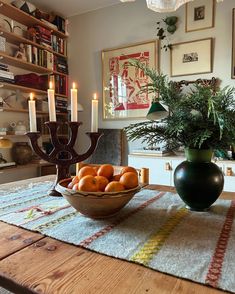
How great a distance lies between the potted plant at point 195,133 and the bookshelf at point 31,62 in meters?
2.20

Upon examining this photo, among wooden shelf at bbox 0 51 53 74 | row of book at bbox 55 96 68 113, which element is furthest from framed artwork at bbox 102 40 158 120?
wooden shelf at bbox 0 51 53 74

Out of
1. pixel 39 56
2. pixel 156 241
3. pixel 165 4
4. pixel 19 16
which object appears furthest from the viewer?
pixel 39 56

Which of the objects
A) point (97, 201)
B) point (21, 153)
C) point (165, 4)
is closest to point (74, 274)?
point (97, 201)

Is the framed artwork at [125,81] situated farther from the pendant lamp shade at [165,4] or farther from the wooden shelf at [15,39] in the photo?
the pendant lamp shade at [165,4]

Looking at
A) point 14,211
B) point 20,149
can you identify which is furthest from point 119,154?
point 14,211

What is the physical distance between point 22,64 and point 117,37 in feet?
3.94

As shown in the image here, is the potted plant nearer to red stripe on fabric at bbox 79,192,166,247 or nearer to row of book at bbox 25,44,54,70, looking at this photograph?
red stripe on fabric at bbox 79,192,166,247

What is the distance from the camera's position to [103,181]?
758 millimetres

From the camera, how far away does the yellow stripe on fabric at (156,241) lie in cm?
54

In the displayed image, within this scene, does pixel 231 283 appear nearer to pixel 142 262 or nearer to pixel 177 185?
pixel 142 262

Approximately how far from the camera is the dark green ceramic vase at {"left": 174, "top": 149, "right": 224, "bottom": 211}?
31.2 inches

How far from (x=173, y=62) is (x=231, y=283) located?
260 cm

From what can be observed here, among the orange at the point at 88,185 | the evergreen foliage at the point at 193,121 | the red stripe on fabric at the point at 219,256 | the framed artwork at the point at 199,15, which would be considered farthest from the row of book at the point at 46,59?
the red stripe on fabric at the point at 219,256

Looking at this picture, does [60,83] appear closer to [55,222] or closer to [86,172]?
[86,172]
